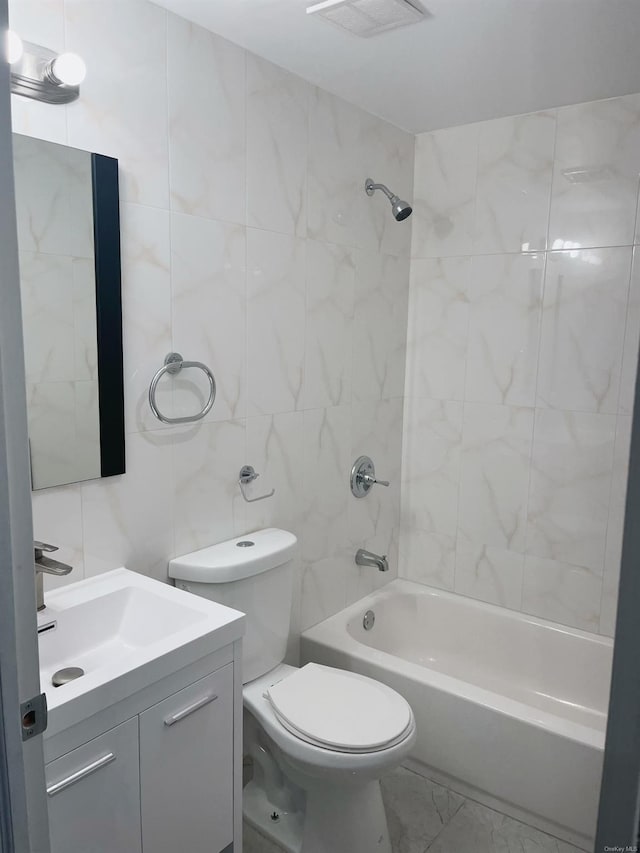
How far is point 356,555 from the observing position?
276 centimetres

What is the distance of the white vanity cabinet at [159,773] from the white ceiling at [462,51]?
1746 millimetres

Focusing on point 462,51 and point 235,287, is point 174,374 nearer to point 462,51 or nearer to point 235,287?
point 235,287

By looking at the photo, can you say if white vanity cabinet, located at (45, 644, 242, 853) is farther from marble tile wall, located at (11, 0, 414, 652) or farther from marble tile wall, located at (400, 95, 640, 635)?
marble tile wall, located at (400, 95, 640, 635)

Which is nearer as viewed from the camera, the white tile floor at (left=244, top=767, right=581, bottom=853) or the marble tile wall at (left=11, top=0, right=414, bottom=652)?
the marble tile wall at (left=11, top=0, right=414, bottom=652)

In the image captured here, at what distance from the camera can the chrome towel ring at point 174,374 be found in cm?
180

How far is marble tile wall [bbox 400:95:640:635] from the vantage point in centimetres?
242

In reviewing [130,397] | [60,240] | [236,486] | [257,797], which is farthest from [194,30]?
[257,797]

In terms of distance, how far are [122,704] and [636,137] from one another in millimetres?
2468

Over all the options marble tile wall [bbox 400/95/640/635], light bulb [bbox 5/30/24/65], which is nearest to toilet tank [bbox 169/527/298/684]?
marble tile wall [bbox 400/95/640/635]

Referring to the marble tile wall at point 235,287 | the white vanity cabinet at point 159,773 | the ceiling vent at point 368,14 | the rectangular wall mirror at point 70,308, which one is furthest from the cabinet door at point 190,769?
the ceiling vent at point 368,14

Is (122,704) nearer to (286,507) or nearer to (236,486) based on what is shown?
(236,486)

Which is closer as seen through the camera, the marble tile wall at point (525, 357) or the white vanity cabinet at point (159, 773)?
the white vanity cabinet at point (159, 773)

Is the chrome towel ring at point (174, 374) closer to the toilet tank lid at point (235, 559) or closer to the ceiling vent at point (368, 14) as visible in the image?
the toilet tank lid at point (235, 559)

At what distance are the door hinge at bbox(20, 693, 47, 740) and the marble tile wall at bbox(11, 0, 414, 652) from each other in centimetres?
86
